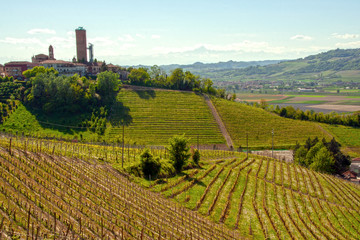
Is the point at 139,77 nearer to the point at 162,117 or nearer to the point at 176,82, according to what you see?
the point at 176,82

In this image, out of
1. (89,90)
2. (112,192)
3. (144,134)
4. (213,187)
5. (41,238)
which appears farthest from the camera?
(89,90)

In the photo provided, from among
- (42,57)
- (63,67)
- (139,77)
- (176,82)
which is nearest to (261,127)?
(176,82)

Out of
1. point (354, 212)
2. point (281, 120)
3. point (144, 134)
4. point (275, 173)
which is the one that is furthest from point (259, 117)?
point (354, 212)

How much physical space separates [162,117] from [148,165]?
179 ft

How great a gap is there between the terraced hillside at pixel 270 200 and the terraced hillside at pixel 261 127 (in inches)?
1264

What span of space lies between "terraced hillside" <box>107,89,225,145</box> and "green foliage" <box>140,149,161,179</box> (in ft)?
117

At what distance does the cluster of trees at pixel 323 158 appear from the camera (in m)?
64.4

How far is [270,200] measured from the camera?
39719 millimetres

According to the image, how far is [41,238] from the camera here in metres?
18.7

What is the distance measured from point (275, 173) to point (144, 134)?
134ft

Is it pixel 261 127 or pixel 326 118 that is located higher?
pixel 326 118

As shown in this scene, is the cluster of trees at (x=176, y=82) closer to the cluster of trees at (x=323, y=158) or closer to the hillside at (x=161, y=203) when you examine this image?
the cluster of trees at (x=323, y=158)

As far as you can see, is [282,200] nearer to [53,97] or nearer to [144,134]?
[144,134]

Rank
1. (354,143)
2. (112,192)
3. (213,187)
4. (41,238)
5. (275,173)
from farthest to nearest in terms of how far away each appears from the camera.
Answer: (354,143), (275,173), (213,187), (112,192), (41,238)
